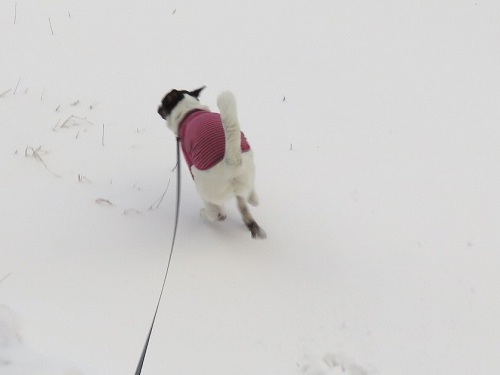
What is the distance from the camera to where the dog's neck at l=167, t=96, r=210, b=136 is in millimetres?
2727

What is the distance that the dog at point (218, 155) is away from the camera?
7.08ft

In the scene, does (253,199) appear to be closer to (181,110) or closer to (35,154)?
(181,110)

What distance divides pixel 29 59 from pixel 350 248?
2788 millimetres

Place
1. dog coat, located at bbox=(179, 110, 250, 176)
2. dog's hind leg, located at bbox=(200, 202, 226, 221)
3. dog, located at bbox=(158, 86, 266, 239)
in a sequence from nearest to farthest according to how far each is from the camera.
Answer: dog, located at bbox=(158, 86, 266, 239) → dog coat, located at bbox=(179, 110, 250, 176) → dog's hind leg, located at bbox=(200, 202, 226, 221)

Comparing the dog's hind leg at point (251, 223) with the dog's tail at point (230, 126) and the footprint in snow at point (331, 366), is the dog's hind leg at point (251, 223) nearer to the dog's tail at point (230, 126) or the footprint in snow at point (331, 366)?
the dog's tail at point (230, 126)

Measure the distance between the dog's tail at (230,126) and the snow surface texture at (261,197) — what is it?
0.54 meters

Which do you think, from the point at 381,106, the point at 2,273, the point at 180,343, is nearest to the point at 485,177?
the point at 381,106

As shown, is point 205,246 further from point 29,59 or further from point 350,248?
point 29,59

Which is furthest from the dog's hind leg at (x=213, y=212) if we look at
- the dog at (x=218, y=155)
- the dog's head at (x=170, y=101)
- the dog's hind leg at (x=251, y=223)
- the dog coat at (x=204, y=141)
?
the dog's head at (x=170, y=101)

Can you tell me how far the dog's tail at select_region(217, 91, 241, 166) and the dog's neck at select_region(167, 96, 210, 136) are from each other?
1.98ft

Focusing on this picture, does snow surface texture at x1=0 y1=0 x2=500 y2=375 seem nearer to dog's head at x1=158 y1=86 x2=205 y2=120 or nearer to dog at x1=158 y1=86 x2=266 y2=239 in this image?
dog at x1=158 y1=86 x2=266 y2=239

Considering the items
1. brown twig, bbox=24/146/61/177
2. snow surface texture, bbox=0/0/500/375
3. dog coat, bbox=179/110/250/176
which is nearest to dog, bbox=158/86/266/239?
dog coat, bbox=179/110/250/176

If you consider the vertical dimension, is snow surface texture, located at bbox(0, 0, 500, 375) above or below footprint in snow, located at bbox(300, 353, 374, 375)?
above

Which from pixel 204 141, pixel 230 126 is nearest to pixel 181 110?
pixel 204 141
